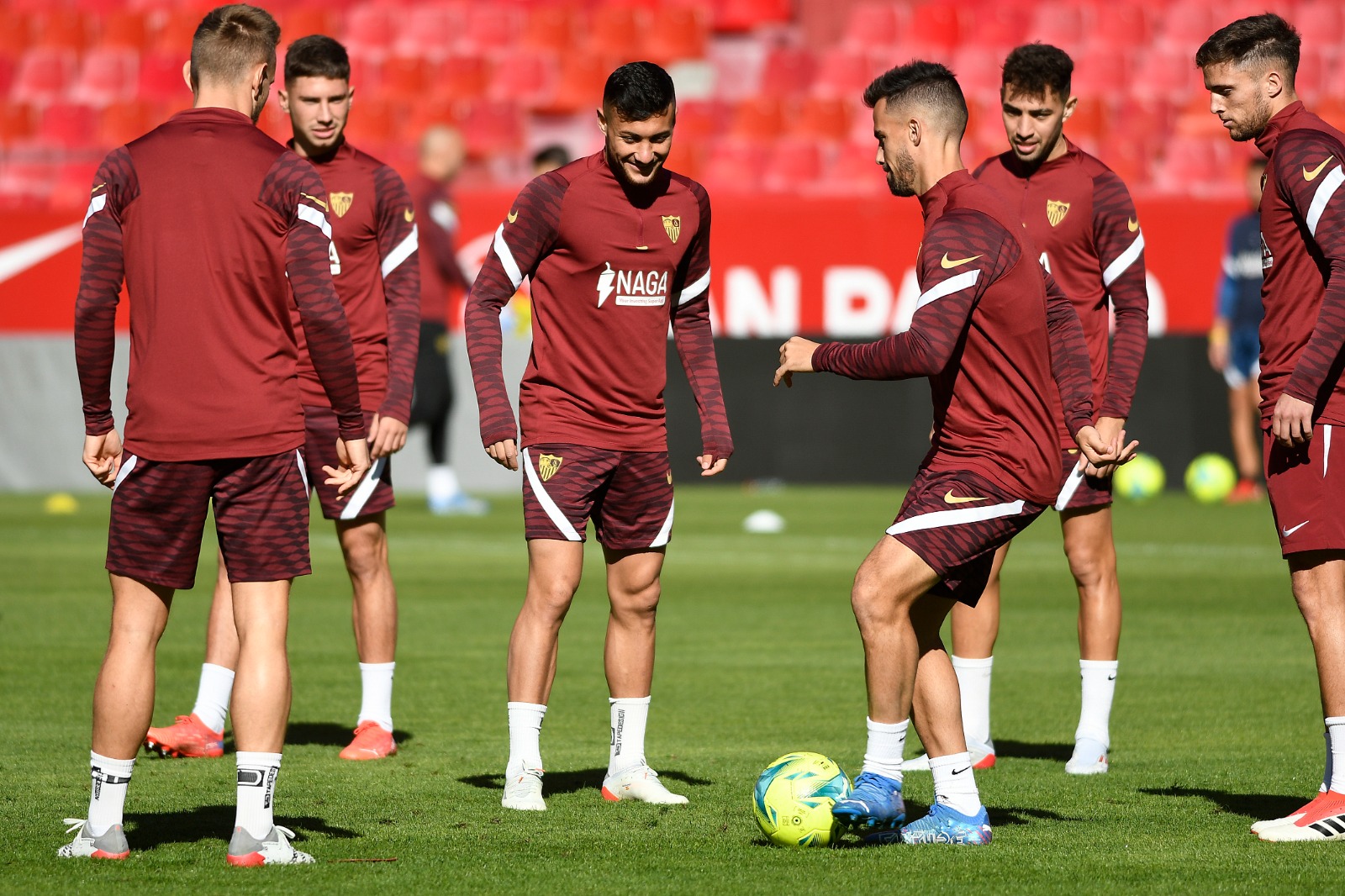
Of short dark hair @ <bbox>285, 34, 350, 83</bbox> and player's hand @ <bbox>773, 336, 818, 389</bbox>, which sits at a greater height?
short dark hair @ <bbox>285, 34, 350, 83</bbox>

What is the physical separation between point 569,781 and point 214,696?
4.92ft

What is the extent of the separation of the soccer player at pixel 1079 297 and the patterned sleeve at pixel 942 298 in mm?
1571

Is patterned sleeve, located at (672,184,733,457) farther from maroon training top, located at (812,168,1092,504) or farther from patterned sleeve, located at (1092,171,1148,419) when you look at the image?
patterned sleeve, located at (1092,171,1148,419)

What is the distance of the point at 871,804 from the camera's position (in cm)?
527

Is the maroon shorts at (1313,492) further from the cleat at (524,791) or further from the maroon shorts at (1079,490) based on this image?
the cleat at (524,791)

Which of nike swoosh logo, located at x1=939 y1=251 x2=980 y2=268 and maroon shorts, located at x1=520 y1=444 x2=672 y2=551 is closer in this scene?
nike swoosh logo, located at x1=939 y1=251 x2=980 y2=268

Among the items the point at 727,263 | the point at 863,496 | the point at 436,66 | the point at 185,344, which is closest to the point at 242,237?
the point at 185,344

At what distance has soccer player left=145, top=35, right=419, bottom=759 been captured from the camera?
684 centimetres

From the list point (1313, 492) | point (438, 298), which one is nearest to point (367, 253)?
point (1313, 492)

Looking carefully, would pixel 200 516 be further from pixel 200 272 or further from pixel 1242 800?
pixel 1242 800

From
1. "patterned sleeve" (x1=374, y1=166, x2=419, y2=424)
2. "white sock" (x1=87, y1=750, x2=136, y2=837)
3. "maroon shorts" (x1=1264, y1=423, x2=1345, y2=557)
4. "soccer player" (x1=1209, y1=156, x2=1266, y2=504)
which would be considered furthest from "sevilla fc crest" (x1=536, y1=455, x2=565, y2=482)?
"soccer player" (x1=1209, y1=156, x2=1266, y2=504)

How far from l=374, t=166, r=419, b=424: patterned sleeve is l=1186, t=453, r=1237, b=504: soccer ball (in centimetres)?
1219

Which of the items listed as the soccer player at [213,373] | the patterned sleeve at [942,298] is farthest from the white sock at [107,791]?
the patterned sleeve at [942,298]

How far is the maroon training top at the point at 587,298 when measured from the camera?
19.7 feet
